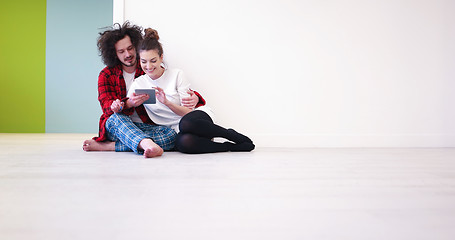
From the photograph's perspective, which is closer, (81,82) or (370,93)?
(370,93)

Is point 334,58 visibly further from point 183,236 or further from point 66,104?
point 66,104

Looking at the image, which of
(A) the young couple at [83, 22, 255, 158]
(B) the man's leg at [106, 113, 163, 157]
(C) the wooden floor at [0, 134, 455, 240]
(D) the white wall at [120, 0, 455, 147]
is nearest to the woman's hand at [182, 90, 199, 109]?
(A) the young couple at [83, 22, 255, 158]

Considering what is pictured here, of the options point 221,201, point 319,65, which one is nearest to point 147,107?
point 319,65

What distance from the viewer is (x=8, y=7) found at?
5.10 metres

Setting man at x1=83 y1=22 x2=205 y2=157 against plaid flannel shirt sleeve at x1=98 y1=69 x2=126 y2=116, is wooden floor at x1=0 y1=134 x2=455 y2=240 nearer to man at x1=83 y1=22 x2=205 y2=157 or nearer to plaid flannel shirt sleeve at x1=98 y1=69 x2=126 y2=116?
man at x1=83 y1=22 x2=205 y2=157

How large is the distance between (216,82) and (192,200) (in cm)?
204

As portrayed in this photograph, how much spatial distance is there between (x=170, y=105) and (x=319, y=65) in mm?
1396

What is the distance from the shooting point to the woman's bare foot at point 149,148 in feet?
6.60

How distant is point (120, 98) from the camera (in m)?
2.53

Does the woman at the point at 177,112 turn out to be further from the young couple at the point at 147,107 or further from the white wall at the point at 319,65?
the white wall at the point at 319,65

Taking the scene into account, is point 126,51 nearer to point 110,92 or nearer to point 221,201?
point 110,92

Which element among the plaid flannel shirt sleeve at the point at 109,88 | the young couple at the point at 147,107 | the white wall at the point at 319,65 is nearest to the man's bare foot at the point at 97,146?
the young couple at the point at 147,107

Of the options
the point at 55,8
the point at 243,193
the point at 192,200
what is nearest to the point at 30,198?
the point at 192,200

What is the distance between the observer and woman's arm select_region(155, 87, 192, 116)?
7.51ft
